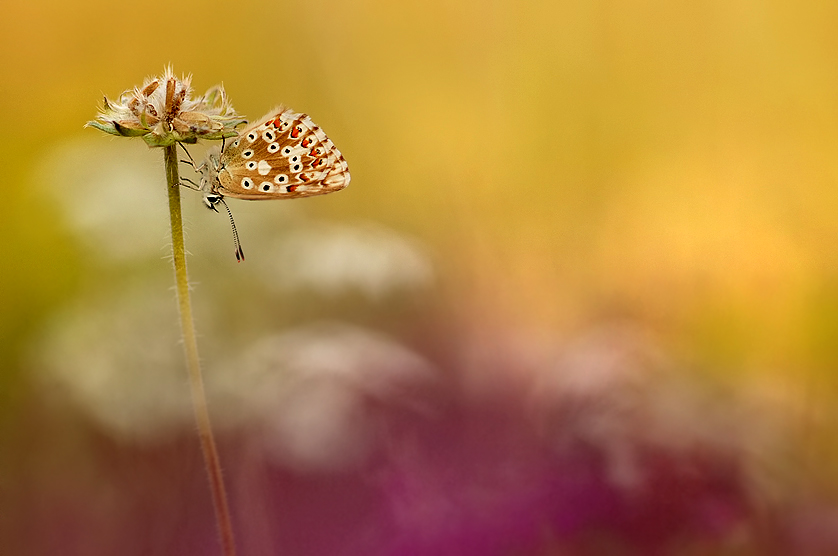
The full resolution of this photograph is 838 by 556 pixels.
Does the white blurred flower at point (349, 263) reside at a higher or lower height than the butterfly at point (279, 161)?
higher

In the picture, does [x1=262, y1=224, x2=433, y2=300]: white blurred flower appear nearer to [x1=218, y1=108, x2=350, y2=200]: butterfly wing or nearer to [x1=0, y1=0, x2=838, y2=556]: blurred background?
[x1=0, y1=0, x2=838, y2=556]: blurred background

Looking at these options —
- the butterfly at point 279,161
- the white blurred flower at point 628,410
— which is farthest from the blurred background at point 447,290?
the butterfly at point 279,161

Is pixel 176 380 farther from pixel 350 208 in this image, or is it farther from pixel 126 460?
pixel 350 208

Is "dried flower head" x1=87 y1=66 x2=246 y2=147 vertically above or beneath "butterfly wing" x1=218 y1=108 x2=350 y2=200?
beneath

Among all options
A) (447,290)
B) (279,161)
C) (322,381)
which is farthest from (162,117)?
(447,290)

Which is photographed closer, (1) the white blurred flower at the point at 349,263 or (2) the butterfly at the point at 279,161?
(2) the butterfly at the point at 279,161

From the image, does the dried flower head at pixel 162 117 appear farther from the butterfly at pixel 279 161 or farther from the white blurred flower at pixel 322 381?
the white blurred flower at pixel 322 381

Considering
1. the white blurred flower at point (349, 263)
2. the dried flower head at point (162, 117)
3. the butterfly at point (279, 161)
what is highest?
the white blurred flower at point (349, 263)

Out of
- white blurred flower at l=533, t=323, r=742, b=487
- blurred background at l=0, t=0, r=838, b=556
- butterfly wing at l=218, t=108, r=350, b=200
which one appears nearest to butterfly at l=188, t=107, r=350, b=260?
butterfly wing at l=218, t=108, r=350, b=200
